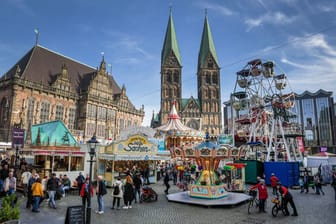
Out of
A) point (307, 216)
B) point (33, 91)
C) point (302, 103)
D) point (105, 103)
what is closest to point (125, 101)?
point (105, 103)

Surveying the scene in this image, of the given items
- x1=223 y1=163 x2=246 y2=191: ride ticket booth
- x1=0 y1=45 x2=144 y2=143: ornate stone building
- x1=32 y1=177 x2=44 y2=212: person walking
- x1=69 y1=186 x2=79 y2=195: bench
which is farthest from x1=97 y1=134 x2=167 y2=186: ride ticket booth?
x1=0 y1=45 x2=144 y2=143: ornate stone building

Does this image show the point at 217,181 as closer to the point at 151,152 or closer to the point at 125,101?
the point at 151,152

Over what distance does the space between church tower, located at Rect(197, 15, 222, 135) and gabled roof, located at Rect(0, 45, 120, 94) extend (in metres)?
34.9

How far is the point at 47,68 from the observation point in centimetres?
3747

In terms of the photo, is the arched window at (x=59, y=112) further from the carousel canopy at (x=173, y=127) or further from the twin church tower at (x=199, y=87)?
the twin church tower at (x=199, y=87)

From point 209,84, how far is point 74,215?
6526 cm

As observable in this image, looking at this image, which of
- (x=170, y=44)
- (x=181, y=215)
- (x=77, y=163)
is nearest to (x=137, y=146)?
(x=77, y=163)

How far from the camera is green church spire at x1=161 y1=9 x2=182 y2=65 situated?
69.8 metres

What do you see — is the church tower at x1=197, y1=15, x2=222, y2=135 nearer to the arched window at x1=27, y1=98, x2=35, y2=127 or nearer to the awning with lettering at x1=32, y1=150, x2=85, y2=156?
the arched window at x1=27, y1=98, x2=35, y2=127

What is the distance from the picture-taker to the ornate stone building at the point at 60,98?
3122 centimetres

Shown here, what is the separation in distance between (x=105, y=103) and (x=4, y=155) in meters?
18.6

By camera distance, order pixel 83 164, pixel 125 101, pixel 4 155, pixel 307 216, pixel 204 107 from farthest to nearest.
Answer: pixel 204 107 → pixel 125 101 → pixel 4 155 → pixel 83 164 → pixel 307 216

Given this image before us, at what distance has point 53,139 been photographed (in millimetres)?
18422

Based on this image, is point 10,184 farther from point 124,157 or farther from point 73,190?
point 124,157
